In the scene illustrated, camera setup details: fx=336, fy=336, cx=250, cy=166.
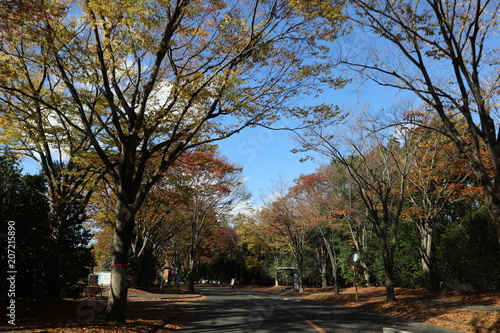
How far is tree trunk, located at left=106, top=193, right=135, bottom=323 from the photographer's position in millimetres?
8414

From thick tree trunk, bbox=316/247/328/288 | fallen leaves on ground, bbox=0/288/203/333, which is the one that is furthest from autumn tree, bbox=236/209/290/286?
fallen leaves on ground, bbox=0/288/203/333

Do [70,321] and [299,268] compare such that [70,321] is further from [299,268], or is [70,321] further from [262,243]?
[262,243]

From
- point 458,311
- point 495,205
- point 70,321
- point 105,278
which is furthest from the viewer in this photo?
point 105,278

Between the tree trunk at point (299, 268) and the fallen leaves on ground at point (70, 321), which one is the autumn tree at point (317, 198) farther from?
the fallen leaves on ground at point (70, 321)

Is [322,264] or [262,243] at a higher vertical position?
[262,243]

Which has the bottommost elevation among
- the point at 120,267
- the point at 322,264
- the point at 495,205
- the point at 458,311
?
the point at 322,264

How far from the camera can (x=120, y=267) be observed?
8.80 meters

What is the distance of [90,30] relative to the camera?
9625 mm

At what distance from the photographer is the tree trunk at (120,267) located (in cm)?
841

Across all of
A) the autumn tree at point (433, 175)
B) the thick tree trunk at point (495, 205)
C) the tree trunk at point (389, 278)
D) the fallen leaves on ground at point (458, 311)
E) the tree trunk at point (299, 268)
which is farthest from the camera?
the tree trunk at point (299, 268)

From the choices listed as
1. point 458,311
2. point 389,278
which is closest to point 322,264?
point 389,278

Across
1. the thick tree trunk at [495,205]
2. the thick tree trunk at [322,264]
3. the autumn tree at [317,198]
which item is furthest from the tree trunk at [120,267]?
the thick tree trunk at [322,264]

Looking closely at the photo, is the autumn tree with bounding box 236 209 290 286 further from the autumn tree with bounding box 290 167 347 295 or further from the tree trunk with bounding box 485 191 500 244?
the tree trunk with bounding box 485 191 500 244

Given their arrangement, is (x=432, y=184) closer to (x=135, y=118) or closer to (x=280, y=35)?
(x=280, y=35)
